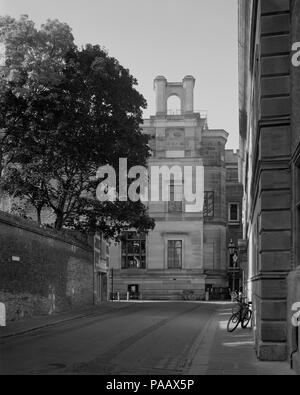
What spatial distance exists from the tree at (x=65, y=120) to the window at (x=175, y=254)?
28.1 m

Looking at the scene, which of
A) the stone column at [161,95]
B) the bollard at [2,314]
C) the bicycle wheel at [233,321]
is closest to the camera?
the bicycle wheel at [233,321]

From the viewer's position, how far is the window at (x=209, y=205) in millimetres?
64900

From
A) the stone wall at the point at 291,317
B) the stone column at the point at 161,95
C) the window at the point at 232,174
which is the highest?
the stone column at the point at 161,95

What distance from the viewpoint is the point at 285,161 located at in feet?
42.3

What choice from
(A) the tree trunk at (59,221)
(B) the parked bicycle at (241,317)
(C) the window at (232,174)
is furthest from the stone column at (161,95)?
(B) the parked bicycle at (241,317)

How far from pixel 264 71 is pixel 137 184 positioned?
2080 centimetres

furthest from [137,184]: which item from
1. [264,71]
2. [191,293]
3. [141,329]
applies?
[191,293]

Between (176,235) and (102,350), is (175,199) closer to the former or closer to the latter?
(176,235)

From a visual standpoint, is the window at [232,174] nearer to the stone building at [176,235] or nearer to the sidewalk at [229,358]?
the stone building at [176,235]

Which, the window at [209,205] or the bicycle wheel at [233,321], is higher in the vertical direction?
the window at [209,205]

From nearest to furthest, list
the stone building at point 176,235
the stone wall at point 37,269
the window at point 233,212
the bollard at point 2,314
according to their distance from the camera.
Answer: the bollard at point 2,314 → the stone wall at point 37,269 → the stone building at point 176,235 → the window at point 233,212

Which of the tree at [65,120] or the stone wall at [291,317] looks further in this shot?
the tree at [65,120]

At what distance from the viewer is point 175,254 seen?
63.3 metres

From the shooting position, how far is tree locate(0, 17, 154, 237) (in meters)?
27.8
